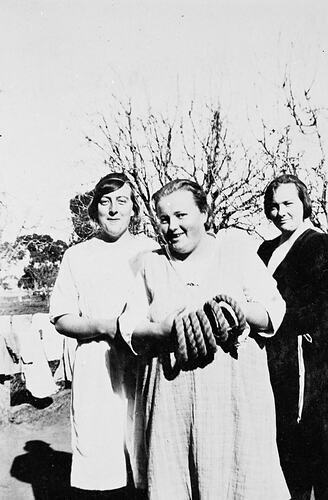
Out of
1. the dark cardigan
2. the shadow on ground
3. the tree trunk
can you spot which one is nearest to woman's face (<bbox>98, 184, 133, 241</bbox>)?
the dark cardigan

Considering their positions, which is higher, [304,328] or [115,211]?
[115,211]

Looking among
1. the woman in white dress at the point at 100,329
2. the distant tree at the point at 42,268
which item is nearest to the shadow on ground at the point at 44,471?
the woman in white dress at the point at 100,329

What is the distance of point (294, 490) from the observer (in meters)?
2.49

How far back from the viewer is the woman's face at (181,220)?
194 centimetres

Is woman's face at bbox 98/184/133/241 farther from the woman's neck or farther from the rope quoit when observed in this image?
the rope quoit

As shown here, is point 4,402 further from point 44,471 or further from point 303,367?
point 303,367

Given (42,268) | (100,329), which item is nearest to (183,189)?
(100,329)

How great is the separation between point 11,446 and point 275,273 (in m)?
2.99

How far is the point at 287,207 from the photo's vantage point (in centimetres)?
253

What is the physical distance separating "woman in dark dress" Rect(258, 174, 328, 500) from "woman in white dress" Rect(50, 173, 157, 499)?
30.0 inches

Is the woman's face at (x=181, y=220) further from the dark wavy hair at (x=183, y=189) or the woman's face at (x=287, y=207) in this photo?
the woman's face at (x=287, y=207)

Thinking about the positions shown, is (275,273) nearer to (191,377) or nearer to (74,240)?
(191,377)

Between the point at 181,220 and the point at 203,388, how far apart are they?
2.13ft

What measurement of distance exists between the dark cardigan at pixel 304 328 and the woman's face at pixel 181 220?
700 mm
